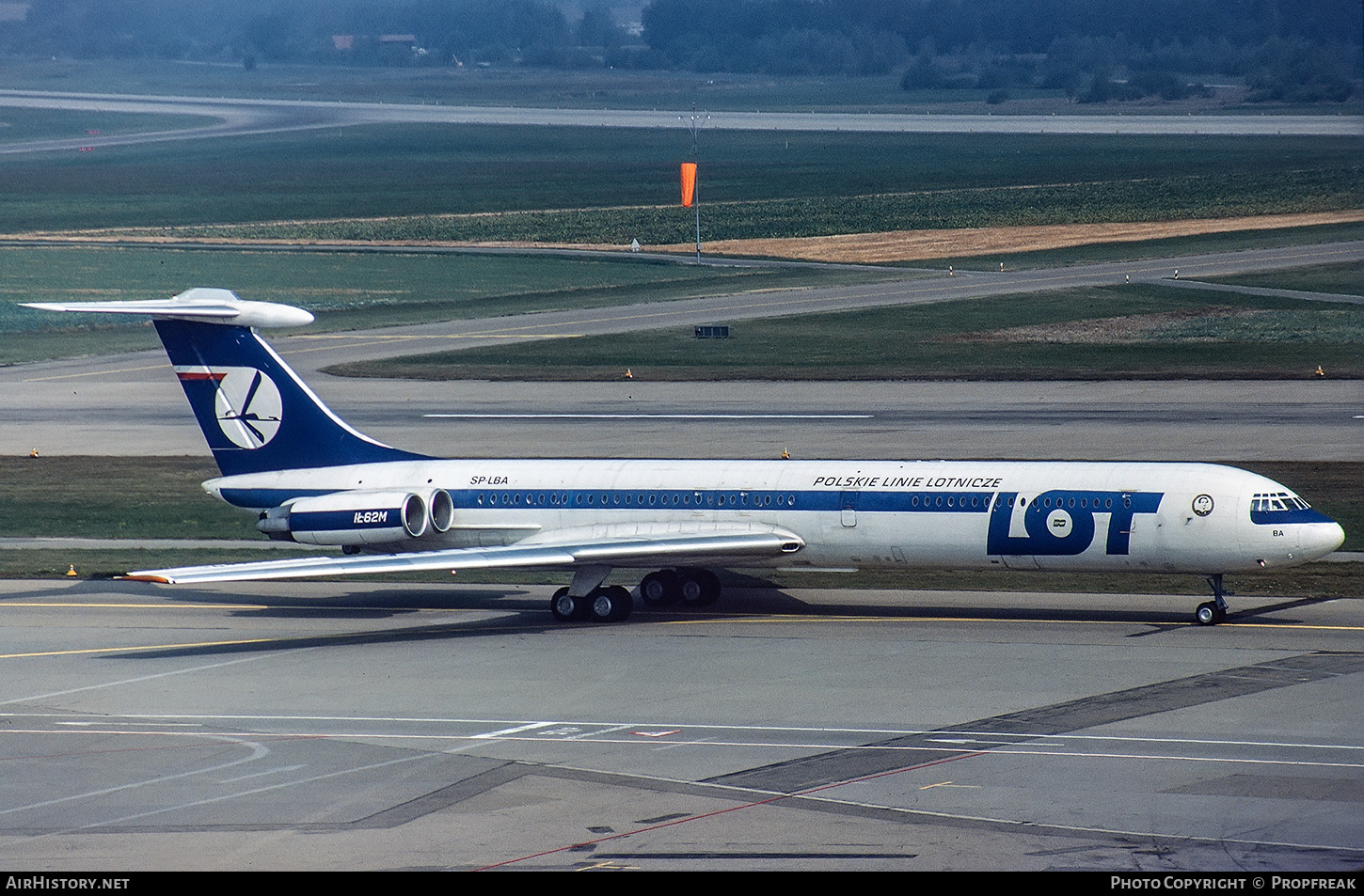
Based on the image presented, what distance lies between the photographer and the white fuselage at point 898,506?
115ft

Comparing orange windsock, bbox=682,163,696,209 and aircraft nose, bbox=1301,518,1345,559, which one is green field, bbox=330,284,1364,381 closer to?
orange windsock, bbox=682,163,696,209

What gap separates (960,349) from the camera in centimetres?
7731

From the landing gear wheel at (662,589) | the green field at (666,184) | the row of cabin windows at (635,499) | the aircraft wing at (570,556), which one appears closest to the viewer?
the aircraft wing at (570,556)

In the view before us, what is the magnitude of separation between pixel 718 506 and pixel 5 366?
52637 millimetres

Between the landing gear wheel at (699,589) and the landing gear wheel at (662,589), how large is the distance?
0.17m

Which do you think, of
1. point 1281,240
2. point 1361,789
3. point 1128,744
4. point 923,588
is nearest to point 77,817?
point 1128,744

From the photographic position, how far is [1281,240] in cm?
10919

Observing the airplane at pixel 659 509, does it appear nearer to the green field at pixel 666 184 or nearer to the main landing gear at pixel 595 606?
the main landing gear at pixel 595 606

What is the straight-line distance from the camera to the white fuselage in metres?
35.0

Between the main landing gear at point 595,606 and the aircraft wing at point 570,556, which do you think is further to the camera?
the main landing gear at point 595,606

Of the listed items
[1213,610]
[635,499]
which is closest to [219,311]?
[635,499]

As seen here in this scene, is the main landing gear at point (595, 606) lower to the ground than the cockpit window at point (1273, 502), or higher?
lower

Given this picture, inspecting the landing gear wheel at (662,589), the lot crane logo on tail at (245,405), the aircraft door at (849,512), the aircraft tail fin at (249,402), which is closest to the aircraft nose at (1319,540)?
the aircraft door at (849,512)
